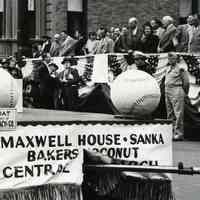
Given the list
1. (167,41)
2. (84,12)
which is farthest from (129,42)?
(84,12)

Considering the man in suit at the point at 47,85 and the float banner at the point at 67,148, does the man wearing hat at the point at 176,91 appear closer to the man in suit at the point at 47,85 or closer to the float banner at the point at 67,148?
the man in suit at the point at 47,85

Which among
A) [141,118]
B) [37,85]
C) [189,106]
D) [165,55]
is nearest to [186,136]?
[189,106]

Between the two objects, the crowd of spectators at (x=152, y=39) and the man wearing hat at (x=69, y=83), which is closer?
the crowd of spectators at (x=152, y=39)

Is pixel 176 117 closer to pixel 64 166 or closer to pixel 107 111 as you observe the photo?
pixel 107 111

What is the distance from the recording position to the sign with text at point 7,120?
17.2 ft

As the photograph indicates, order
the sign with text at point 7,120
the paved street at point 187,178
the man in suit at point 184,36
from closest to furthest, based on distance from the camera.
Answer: the sign with text at point 7,120 < the paved street at point 187,178 < the man in suit at point 184,36

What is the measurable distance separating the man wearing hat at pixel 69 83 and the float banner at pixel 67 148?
36.0 feet

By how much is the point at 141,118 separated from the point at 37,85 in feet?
41.2

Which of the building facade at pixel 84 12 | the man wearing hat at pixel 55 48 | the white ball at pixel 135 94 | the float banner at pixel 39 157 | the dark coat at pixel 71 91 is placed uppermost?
the building facade at pixel 84 12

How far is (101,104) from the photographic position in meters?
15.9

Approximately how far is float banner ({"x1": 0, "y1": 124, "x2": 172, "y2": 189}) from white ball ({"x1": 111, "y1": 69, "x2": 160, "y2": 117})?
6.6 inches

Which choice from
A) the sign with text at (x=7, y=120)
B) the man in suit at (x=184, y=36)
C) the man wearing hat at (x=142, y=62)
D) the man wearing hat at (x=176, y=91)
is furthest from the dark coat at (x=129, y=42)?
the sign with text at (x=7, y=120)

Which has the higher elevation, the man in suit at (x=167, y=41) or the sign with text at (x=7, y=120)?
the man in suit at (x=167, y=41)

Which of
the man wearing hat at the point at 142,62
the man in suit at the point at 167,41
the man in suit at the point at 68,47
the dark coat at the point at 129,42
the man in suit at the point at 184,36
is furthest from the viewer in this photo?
the man in suit at the point at 68,47
